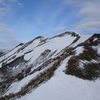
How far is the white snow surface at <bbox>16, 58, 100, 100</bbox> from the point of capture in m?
13.3

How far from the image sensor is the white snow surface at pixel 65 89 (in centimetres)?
1327

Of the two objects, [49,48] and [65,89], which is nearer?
[65,89]

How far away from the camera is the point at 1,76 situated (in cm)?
6147

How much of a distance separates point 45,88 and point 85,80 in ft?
23.6

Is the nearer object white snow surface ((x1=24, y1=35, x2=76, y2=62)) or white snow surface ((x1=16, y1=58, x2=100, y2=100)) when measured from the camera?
white snow surface ((x1=16, y1=58, x2=100, y2=100))

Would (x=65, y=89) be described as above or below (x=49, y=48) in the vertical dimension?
below

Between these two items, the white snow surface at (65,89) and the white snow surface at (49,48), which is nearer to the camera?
the white snow surface at (65,89)

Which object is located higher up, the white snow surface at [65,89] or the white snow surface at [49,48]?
the white snow surface at [49,48]

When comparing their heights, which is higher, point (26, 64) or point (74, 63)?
point (26, 64)

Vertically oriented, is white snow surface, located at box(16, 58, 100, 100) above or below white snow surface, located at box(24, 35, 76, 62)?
below

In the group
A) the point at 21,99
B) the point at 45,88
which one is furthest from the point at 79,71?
the point at 21,99

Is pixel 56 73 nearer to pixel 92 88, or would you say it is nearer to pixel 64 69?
pixel 64 69

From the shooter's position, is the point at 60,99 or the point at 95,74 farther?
the point at 95,74

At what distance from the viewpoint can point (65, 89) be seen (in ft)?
49.9
